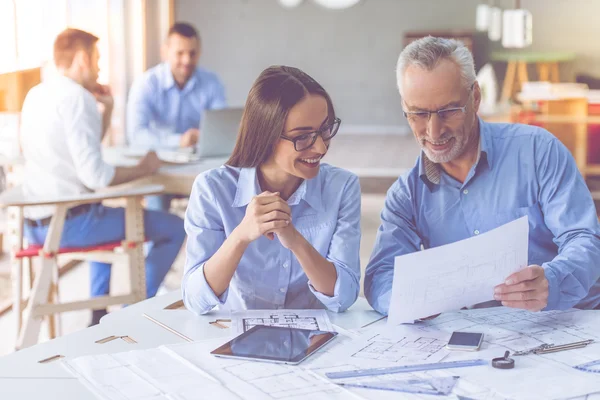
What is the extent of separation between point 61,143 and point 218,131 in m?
0.72

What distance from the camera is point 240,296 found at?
1.80m

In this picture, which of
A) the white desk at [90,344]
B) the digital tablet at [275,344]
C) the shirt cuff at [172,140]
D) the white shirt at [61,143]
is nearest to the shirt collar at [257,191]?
the white desk at [90,344]

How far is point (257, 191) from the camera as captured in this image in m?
1.78

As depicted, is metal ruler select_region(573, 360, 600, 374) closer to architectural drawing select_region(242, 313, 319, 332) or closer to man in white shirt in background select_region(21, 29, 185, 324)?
architectural drawing select_region(242, 313, 319, 332)

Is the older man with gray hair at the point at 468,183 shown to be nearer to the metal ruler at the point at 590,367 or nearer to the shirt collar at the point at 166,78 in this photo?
the metal ruler at the point at 590,367

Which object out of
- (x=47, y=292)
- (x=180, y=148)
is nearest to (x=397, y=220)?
(x=47, y=292)

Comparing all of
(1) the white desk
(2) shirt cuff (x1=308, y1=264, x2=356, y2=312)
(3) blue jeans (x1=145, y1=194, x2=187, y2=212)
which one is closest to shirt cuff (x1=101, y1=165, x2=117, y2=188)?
(3) blue jeans (x1=145, y1=194, x2=187, y2=212)

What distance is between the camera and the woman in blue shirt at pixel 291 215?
1.65m

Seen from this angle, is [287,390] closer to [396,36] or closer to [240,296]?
[240,296]

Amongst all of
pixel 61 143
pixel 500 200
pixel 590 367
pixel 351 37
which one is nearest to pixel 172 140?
pixel 61 143

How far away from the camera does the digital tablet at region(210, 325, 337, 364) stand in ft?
4.38

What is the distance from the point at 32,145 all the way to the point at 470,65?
82.9 inches

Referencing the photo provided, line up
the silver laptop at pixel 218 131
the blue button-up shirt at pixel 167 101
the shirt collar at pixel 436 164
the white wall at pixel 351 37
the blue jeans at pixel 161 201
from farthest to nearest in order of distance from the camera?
the white wall at pixel 351 37
the blue jeans at pixel 161 201
the blue button-up shirt at pixel 167 101
the silver laptop at pixel 218 131
the shirt collar at pixel 436 164

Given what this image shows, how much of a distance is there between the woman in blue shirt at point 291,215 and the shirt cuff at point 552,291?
1.28ft
